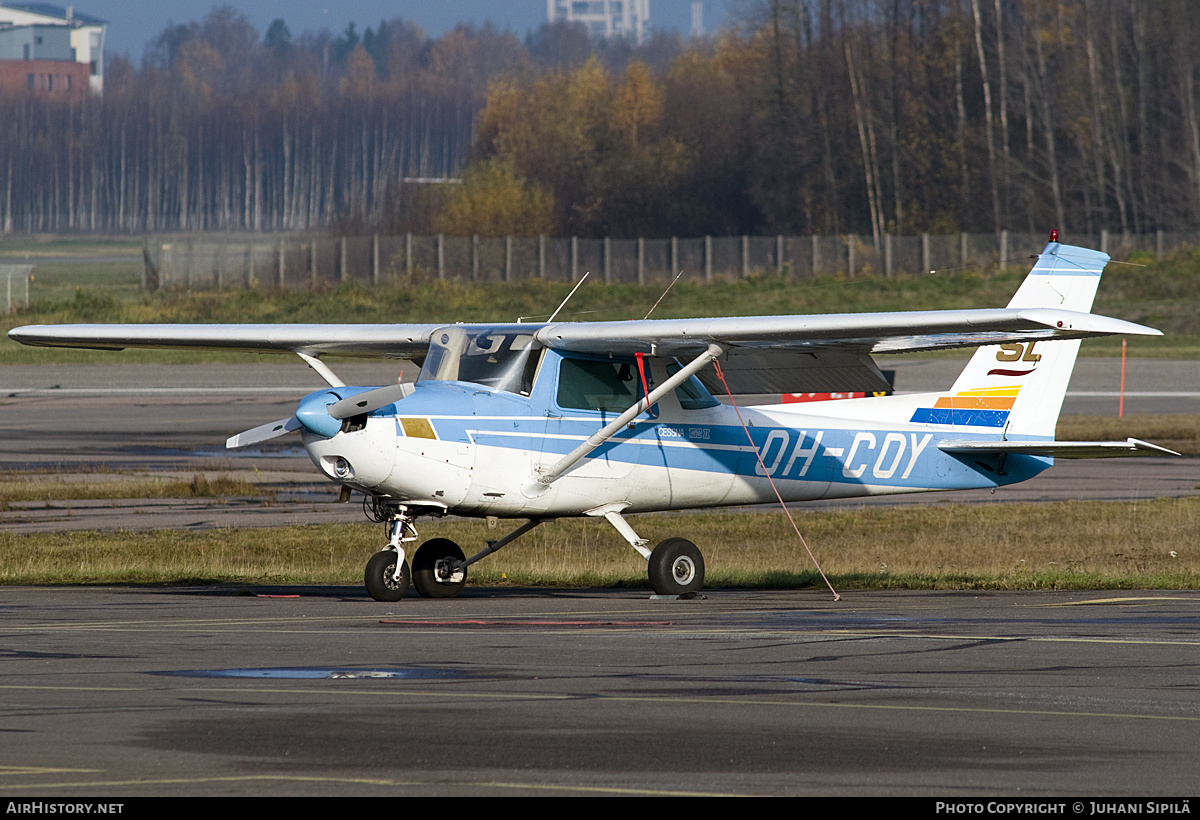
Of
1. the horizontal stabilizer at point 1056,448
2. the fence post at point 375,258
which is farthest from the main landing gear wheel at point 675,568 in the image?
the fence post at point 375,258

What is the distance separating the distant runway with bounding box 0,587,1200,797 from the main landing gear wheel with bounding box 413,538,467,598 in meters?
1.05

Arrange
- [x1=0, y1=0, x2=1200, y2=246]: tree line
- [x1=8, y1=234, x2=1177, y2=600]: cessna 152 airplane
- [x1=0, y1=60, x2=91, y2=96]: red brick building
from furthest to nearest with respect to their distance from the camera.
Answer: [x1=0, y1=60, x2=91, y2=96]: red brick building < [x1=0, y1=0, x2=1200, y2=246]: tree line < [x1=8, y1=234, x2=1177, y2=600]: cessna 152 airplane

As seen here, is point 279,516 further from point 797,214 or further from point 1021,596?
point 797,214

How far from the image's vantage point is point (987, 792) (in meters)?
5.68

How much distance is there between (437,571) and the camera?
13273 millimetres

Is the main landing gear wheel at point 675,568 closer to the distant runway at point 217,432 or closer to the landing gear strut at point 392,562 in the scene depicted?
the landing gear strut at point 392,562

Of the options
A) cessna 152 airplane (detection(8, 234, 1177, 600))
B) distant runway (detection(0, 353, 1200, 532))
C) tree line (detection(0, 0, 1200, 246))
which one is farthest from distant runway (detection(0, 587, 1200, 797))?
tree line (detection(0, 0, 1200, 246))

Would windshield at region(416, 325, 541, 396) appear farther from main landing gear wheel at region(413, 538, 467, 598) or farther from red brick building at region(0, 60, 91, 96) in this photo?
red brick building at region(0, 60, 91, 96)

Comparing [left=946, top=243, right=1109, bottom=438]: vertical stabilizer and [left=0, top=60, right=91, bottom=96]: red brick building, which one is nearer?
[left=946, top=243, right=1109, bottom=438]: vertical stabilizer

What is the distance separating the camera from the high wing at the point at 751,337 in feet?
37.4

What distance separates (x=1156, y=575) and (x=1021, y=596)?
1929mm

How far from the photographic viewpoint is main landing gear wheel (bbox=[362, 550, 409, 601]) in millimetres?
12516

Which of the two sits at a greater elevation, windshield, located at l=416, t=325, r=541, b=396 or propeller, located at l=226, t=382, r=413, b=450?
windshield, located at l=416, t=325, r=541, b=396

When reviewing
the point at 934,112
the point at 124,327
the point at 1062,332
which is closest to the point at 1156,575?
the point at 1062,332
